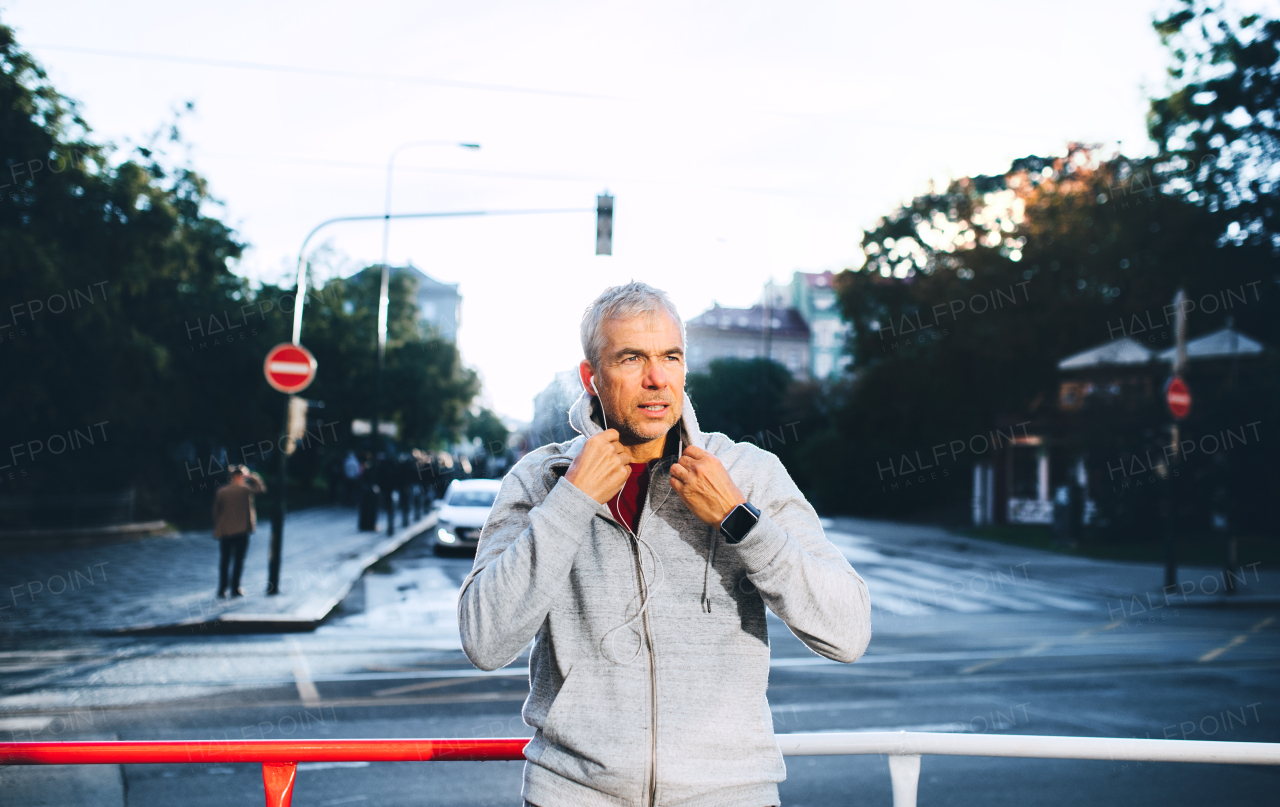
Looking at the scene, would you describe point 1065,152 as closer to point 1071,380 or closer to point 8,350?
point 1071,380

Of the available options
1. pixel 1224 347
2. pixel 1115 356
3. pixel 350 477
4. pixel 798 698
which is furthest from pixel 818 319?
pixel 798 698

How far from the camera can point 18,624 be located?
32.8 feet

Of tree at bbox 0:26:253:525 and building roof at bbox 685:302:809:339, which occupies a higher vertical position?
building roof at bbox 685:302:809:339

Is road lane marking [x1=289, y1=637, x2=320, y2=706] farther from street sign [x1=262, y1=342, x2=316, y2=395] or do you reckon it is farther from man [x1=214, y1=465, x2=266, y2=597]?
street sign [x1=262, y1=342, x2=316, y2=395]

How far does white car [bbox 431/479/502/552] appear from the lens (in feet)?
57.3

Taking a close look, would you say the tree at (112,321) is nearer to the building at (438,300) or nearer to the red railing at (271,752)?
the red railing at (271,752)

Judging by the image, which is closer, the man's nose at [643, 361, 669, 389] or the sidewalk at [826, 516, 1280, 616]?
the man's nose at [643, 361, 669, 389]

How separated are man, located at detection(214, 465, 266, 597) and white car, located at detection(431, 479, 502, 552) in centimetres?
532

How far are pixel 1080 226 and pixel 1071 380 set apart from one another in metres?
4.63

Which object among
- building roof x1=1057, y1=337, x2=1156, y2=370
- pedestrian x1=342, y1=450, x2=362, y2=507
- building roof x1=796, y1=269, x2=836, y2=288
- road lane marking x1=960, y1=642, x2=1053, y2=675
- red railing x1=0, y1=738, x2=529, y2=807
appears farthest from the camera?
building roof x1=796, y1=269, x2=836, y2=288

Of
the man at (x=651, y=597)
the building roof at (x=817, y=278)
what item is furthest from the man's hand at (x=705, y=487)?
the building roof at (x=817, y=278)

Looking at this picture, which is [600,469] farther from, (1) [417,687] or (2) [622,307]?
(1) [417,687]

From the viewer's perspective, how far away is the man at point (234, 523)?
11844mm

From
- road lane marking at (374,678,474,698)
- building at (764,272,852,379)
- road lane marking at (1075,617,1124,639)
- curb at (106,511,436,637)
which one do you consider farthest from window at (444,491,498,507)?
building at (764,272,852,379)
